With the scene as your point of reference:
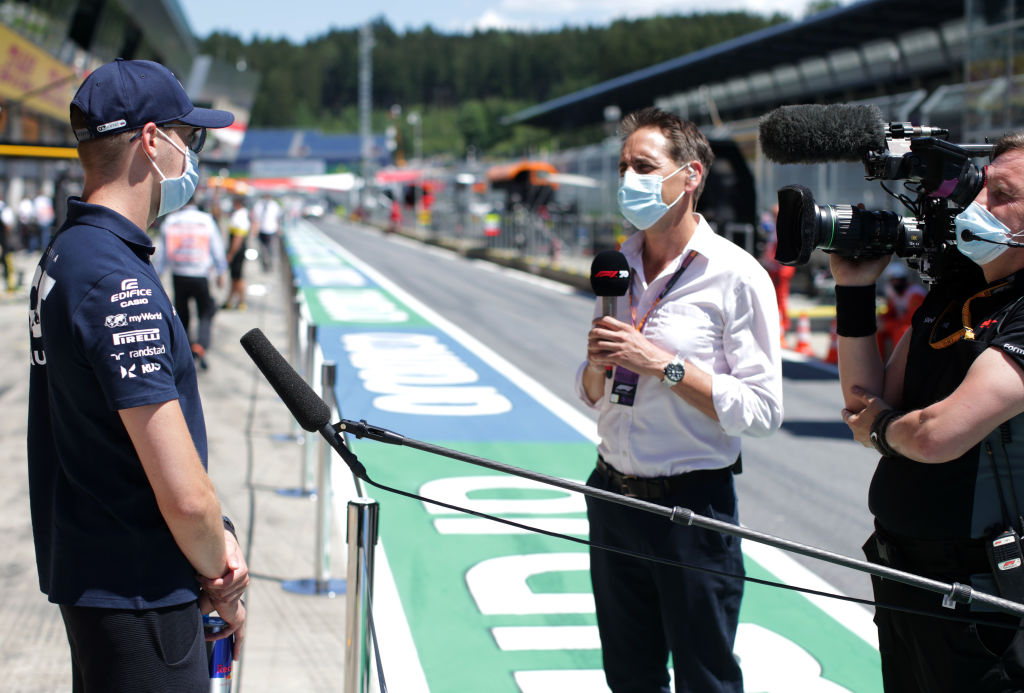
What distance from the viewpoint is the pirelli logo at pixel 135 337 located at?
2072 mm

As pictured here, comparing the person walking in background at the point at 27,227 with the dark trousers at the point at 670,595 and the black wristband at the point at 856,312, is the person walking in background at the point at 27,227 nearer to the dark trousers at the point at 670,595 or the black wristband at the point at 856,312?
the dark trousers at the point at 670,595

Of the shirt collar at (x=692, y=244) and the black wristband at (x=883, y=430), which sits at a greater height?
the shirt collar at (x=692, y=244)

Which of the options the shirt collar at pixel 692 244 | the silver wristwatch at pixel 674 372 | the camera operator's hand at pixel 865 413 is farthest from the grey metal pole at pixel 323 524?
the camera operator's hand at pixel 865 413

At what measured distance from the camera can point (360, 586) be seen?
8.50ft

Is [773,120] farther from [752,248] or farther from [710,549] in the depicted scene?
[752,248]

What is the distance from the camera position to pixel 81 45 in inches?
1770

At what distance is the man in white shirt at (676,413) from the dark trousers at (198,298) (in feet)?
27.8

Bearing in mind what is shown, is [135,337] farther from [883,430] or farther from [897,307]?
[897,307]

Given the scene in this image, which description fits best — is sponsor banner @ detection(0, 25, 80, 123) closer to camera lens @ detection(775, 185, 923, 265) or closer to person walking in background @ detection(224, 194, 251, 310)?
person walking in background @ detection(224, 194, 251, 310)

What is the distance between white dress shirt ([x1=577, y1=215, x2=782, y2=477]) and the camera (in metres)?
3.00

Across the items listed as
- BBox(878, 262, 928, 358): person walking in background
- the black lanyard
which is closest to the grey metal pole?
the black lanyard

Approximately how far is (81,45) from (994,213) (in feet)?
162

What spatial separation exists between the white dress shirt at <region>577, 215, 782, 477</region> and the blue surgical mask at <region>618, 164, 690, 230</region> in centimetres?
16

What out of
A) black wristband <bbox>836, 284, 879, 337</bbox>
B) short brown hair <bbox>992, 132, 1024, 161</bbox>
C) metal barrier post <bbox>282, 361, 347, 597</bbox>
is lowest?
metal barrier post <bbox>282, 361, 347, 597</bbox>
